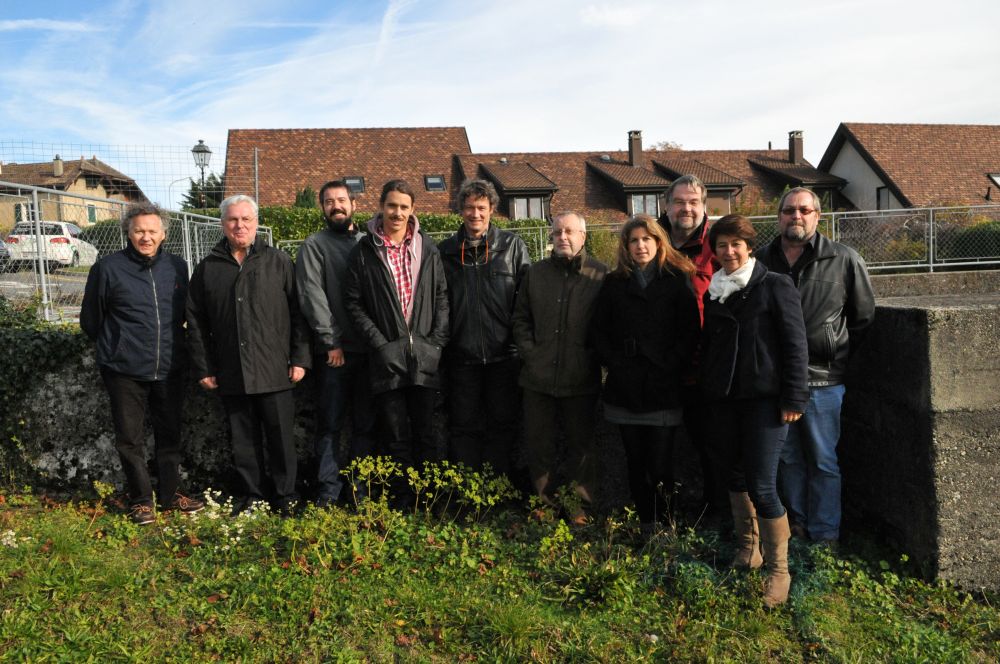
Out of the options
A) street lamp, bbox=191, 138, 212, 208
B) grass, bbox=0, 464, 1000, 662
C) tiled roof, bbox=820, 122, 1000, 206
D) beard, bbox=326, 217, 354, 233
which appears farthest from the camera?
tiled roof, bbox=820, 122, 1000, 206

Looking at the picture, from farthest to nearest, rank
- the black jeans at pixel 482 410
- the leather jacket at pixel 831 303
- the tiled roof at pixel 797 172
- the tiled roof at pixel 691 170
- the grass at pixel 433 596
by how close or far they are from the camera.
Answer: the tiled roof at pixel 797 172 → the tiled roof at pixel 691 170 → the black jeans at pixel 482 410 → the leather jacket at pixel 831 303 → the grass at pixel 433 596

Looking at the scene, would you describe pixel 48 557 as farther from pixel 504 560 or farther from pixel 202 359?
pixel 504 560

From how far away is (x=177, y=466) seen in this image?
169 inches

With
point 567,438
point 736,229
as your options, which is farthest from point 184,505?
point 736,229

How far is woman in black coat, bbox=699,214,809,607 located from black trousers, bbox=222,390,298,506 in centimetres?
241

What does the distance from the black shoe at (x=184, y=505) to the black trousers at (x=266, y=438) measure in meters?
0.32

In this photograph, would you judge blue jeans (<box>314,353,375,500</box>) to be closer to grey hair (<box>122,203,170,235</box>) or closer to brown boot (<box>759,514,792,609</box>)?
grey hair (<box>122,203,170,235</box>)

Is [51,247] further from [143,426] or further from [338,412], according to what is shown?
[338,412]

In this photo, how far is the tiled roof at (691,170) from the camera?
32.5m

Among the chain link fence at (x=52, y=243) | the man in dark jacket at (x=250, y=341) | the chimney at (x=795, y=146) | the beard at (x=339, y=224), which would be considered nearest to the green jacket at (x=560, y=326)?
the beard at (x=339, y=224)

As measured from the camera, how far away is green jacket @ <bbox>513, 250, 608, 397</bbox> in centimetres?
399

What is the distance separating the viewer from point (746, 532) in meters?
3.60

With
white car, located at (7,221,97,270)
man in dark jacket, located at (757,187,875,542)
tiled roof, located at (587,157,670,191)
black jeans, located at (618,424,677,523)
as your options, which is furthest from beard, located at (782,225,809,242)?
tiled roof, located at (587,157,670,191)

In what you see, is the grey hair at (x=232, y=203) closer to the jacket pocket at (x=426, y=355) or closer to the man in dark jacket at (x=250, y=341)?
the man in dark jacket at (x=250, y=341)
